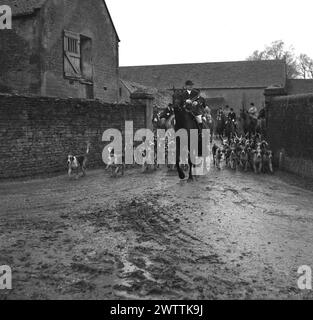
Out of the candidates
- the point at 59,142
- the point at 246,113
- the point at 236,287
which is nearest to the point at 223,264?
the point at 236,287

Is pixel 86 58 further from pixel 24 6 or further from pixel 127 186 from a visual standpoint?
pixel 127 186

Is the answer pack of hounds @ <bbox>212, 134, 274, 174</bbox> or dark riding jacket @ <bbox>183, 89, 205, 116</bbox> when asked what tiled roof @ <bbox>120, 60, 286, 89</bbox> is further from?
dark riding jacket @ <bbox>183, 89, 205, 116</bbox>

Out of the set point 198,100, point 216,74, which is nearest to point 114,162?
point 198,100

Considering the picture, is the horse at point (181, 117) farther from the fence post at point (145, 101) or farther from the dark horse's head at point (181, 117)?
the fence post at point (145, 101)

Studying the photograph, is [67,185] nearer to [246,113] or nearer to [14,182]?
[14,182]

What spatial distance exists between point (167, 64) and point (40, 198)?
54.7 metres

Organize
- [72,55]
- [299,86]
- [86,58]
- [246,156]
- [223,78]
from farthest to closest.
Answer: [223,78]
[299,86]
[86,58]
[72,55]
[246,156]

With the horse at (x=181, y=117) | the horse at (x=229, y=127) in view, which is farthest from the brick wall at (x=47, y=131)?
the horse at (x=229, y=127)

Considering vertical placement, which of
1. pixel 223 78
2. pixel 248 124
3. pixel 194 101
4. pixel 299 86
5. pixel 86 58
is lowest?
pixel 248 124

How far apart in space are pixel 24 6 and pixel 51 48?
2149 millimetres

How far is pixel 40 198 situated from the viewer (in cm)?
1002

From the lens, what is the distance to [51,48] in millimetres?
19328

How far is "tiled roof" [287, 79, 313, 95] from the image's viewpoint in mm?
53594

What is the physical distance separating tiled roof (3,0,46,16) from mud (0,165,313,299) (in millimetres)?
10678
